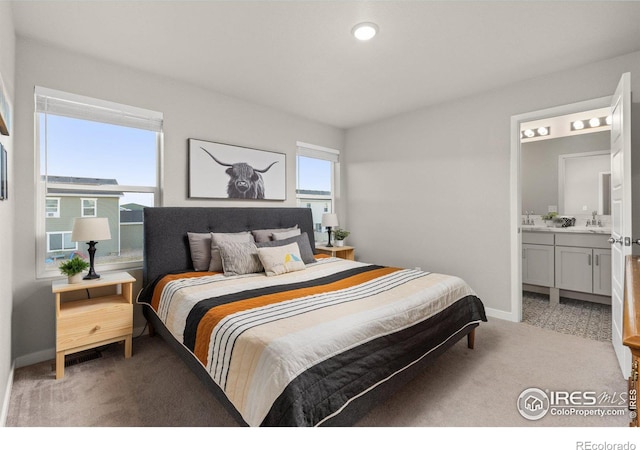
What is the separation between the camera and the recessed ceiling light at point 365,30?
2.16 m

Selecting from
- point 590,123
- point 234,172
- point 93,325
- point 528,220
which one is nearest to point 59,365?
point 93,325

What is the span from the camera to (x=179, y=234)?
9.68ft

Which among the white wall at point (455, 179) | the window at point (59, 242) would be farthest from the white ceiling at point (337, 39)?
the window at point (59, 242)

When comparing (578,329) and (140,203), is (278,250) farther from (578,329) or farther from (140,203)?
(578,329)

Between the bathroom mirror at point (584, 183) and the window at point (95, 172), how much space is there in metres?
5.14

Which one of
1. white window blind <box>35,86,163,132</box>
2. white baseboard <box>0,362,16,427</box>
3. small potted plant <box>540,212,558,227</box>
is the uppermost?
white window blind <box>35,86,163,132</box>

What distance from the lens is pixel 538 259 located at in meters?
4.06

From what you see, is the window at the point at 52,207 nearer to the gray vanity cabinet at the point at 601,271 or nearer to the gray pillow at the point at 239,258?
the gray pillow at the point at 239,258

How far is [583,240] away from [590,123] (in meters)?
1.61

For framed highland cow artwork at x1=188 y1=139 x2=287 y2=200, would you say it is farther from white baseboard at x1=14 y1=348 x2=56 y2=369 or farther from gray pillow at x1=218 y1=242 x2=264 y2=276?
white baseboard at x1=14 y1=348 x2=56 y2=369

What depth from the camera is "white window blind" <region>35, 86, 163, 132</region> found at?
243 centimetres

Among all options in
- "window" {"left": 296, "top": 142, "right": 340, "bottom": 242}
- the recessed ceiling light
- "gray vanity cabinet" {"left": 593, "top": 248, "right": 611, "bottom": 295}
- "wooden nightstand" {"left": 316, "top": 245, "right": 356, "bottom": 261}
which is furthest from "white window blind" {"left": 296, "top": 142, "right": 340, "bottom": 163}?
"gray vanity cabinet" {"left": 593, "top": 248, "right": 611, "bottom": 295}

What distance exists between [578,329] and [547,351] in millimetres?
798

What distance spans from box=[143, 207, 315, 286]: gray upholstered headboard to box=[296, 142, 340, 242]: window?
1.00 m
